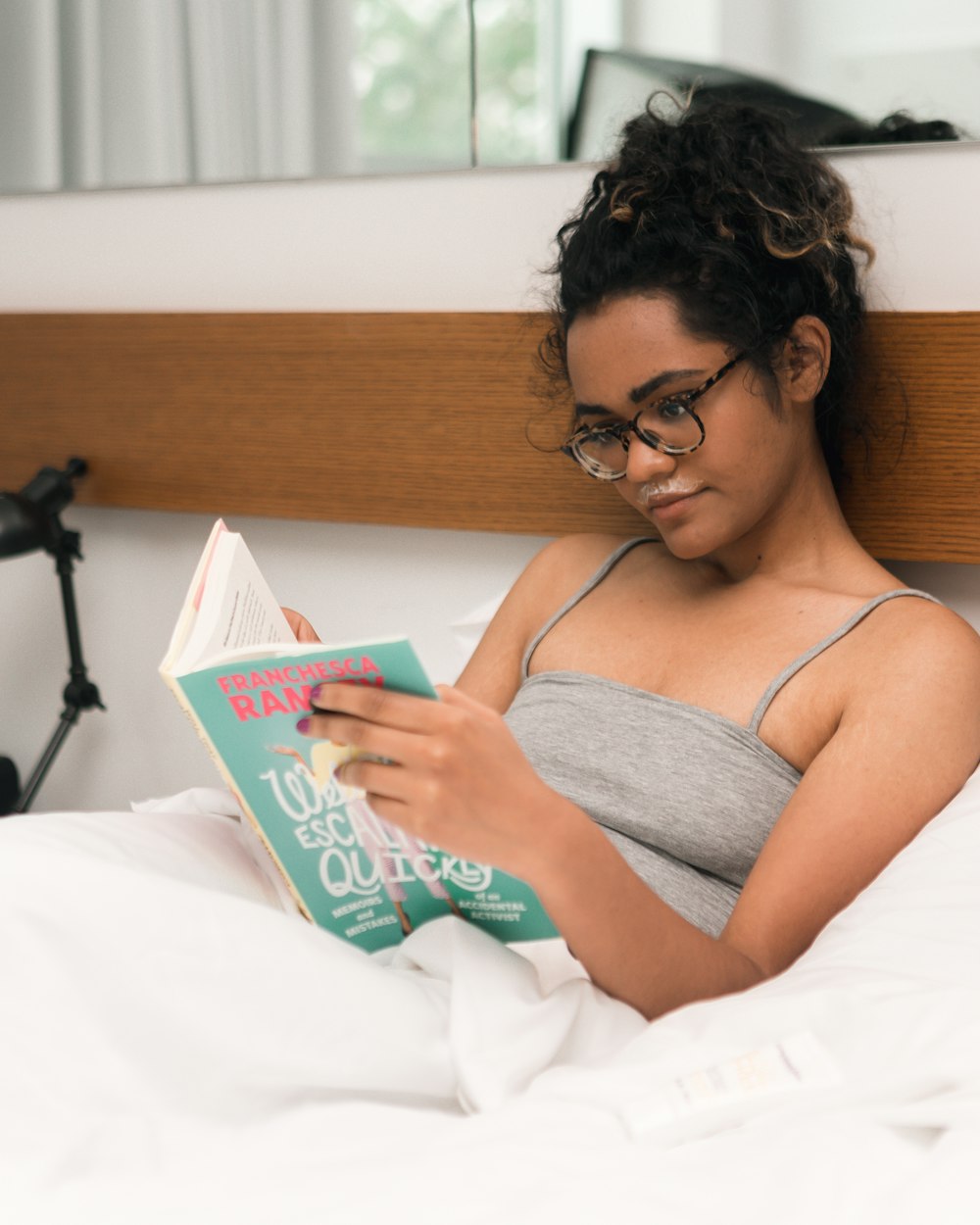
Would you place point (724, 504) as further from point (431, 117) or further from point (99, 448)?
point (99, 448)

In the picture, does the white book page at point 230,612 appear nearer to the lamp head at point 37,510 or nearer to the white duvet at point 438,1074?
the white duvet at point 438,1074

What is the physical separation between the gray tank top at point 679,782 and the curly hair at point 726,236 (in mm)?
288

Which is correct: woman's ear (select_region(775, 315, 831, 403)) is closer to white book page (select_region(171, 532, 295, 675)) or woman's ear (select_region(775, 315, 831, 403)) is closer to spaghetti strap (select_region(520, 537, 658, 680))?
spaghetti strap (select_region(520, 537, 658, 680))

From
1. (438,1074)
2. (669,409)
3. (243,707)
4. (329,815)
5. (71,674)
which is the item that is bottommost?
(71,674)

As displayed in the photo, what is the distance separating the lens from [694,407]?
1.12 m

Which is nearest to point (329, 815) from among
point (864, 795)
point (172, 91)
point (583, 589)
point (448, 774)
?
point (448, 774)

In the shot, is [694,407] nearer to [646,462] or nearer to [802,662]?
[646,462]

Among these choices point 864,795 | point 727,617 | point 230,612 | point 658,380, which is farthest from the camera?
point 727,617

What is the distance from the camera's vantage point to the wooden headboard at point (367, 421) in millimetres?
1327

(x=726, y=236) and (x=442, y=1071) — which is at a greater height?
(x=726, y=236)

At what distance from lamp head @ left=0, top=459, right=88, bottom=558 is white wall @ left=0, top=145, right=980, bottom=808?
0.32 feet

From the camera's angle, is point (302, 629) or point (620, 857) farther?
point (302, 629)

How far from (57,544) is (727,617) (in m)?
1.02

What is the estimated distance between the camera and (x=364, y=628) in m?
1.78
